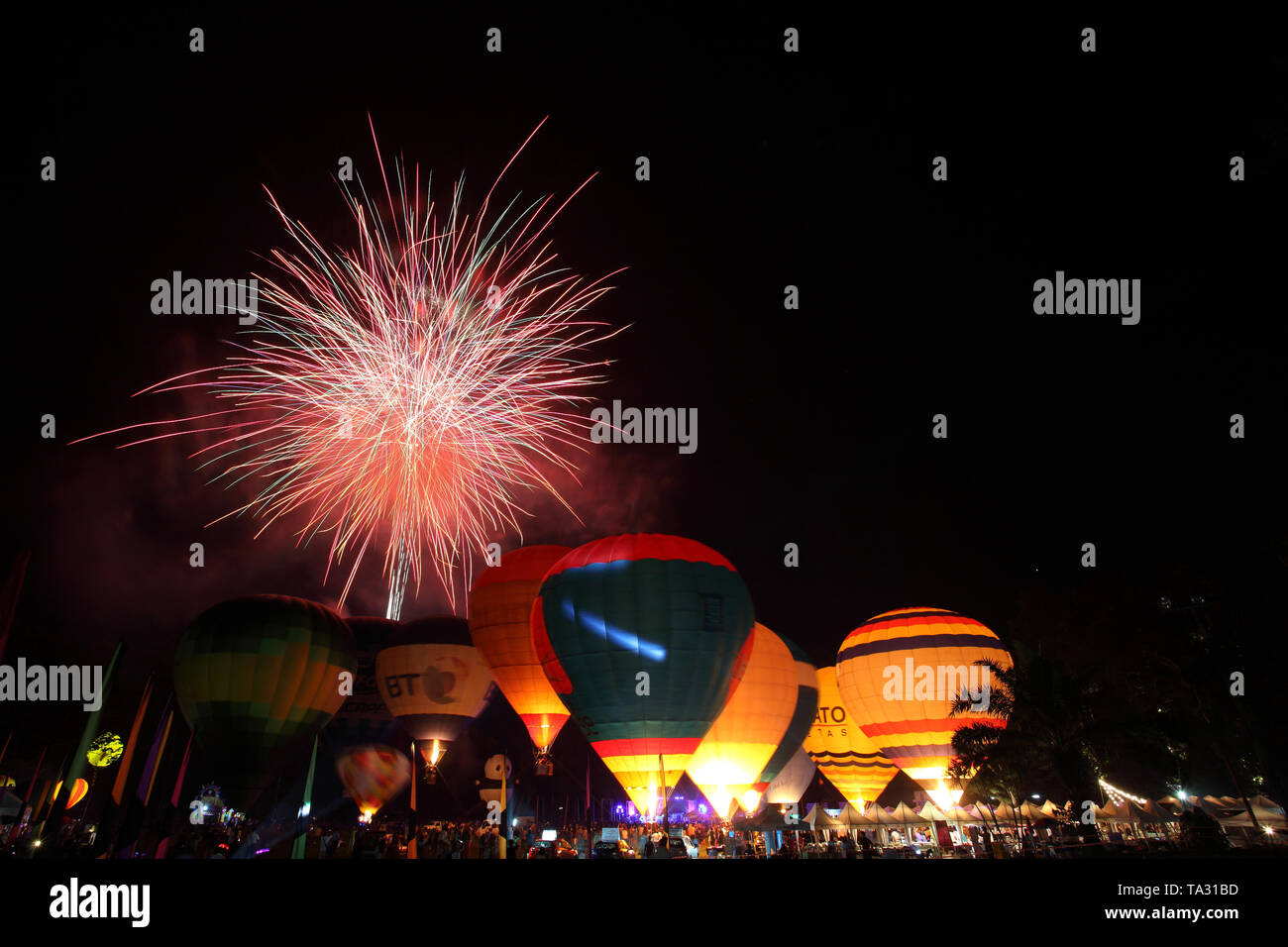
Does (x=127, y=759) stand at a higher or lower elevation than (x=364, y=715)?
higher

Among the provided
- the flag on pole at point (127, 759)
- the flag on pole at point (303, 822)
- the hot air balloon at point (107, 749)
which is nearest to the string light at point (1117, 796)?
the flag on pole at point (303, 822)

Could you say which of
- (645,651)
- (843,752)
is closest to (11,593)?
(645,651)

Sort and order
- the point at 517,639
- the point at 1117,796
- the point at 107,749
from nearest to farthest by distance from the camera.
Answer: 1. the point at 1117,796
2. the point at 517,639
3. the point at 107,749

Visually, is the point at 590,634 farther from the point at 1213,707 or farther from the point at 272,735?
the point at 1213,707

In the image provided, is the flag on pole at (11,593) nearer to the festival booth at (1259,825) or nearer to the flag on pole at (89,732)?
the flag on pole at (89,732)

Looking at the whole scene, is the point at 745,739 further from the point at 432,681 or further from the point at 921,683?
the point at 432,681

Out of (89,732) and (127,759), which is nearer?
(89,732)

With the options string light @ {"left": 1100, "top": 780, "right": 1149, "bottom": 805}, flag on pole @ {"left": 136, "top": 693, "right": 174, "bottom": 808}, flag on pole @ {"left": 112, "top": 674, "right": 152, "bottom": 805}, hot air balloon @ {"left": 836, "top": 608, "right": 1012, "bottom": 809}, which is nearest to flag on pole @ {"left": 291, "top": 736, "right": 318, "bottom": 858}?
flag on pole @ {"left": 136, "top": 693, "right": 174, "bottom": 808}
